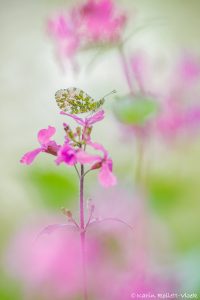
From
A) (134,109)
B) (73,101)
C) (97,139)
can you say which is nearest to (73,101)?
(73,101)

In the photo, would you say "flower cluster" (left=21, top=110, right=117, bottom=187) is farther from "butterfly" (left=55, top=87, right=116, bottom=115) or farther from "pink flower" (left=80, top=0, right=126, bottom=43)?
"pink flower" (left=80, top=0, right=126, bottom=43)

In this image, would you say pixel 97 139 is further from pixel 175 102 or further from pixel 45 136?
pixel 45 136

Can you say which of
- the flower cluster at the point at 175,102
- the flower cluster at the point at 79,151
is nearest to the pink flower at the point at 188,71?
the flower cluster at the point at 175,102

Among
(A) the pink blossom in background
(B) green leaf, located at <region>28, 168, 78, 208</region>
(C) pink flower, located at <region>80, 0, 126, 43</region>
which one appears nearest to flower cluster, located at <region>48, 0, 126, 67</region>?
(C) pink flower, located at <region>80, 0, 126, 43</region>

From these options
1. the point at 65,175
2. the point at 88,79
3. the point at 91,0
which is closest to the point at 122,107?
the point at 91,0

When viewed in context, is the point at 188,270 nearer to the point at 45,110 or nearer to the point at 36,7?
the point at 45,110

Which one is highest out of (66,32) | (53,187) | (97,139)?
(66,32)

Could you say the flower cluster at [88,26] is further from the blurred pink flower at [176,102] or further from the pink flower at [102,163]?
the pink flower at [102,163]

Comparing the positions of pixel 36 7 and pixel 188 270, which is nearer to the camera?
pixel 188 270
